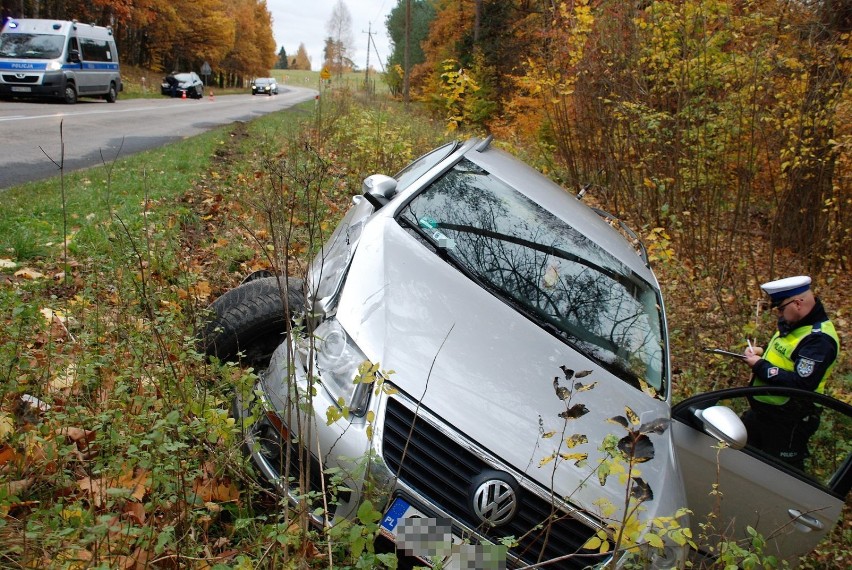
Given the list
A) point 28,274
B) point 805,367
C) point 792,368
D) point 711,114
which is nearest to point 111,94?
point 28,274

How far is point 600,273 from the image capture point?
3.79 metres

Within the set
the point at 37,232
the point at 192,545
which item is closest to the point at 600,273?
the point at 192,545

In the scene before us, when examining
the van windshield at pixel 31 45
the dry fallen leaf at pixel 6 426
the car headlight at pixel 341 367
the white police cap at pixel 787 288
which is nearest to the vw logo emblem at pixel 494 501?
the car headlight at pixel 341 367

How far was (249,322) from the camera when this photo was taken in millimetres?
3695

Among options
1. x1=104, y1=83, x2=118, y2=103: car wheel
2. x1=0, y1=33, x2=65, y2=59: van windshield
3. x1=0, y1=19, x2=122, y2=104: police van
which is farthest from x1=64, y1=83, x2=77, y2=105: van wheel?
x1=104, y1=83, x2=118, y2=103: car wheel

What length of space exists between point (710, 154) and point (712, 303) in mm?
1792

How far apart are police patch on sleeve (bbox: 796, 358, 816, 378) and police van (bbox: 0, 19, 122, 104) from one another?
850 inches

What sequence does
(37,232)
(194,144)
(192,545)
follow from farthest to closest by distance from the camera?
(194,144) → (37,232) → (192,545)

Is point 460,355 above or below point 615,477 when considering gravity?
above

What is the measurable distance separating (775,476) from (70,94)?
23.4 meters

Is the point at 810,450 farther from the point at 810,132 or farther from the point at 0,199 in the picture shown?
the point at 0,199

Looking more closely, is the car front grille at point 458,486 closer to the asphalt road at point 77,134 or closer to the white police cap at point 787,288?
the white police cap at point 787,288

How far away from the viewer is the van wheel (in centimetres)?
2080

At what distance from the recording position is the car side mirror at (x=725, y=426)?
9.30 ft
